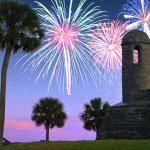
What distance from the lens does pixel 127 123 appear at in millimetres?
37219

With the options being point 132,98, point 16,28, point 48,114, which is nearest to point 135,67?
point 132,98

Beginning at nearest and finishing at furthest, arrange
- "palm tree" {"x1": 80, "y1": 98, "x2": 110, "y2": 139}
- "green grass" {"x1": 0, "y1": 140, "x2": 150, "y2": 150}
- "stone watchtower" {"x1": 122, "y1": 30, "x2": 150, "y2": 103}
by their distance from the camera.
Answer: "green grass" {"x1": 0, "y1": 140, "x2": 150, "y2": 150}, "stone watchtower" {"x1": 122, "y1": 30, "x2": 150, "y2": 103}, "palm tree" {"x1": 80, "y1": 98, "x2": 110, "y2": 139}

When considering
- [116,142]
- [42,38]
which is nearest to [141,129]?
[116,142]

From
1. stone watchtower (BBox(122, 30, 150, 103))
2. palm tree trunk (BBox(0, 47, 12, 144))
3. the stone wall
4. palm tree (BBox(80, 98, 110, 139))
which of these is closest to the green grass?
palm tree trunk (BBox(0, 47, 12, 144))

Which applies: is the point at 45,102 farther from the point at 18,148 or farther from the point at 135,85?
the point at 18,148

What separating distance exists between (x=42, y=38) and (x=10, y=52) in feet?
9.65

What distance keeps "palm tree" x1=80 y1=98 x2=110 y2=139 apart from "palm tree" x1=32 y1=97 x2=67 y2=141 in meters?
2.59

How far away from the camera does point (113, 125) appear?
1486 inches

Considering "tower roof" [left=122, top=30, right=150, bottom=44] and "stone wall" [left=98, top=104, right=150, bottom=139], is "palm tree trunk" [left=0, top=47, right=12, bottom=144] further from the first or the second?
"tower roof" [left=122, top=30, right=150, bottom=44]

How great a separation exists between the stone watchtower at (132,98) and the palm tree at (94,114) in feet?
49.4

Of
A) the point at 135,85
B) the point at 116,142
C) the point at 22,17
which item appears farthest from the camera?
the point at 135,85

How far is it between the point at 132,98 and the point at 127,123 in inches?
135

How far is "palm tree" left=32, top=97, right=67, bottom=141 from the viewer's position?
185ft

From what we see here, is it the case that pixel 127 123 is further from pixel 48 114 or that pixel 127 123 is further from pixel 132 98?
pixel 48 114
